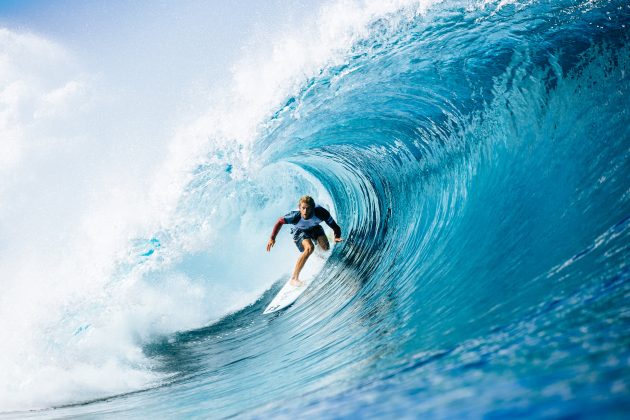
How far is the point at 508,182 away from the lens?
525cm

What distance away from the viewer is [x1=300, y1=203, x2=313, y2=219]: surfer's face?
616 cm

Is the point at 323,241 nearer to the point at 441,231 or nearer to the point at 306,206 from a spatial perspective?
the point at 306,206

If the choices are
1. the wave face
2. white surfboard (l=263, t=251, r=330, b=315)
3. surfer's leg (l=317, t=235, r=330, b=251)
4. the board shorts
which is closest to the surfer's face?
the board shorts

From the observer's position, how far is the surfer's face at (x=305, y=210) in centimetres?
616

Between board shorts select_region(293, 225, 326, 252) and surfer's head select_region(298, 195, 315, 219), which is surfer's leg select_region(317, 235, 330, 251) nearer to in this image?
board shorts select_region(293, 225, 326, 252)

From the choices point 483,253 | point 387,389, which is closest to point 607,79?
point 483,253

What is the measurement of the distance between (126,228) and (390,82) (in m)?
5.19

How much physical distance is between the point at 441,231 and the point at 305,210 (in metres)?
1.87

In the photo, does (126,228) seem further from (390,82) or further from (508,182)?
(508,182)

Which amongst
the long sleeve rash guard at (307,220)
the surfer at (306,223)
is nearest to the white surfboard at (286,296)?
the surfer at (306,223)

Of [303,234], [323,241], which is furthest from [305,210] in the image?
[323,241]

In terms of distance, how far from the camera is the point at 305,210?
6.20 meters

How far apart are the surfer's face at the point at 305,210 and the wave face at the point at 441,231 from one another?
3.76 feet

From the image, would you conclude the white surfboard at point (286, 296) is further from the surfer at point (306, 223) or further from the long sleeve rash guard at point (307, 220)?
the long sleeve rash guard at point (307, 220)
